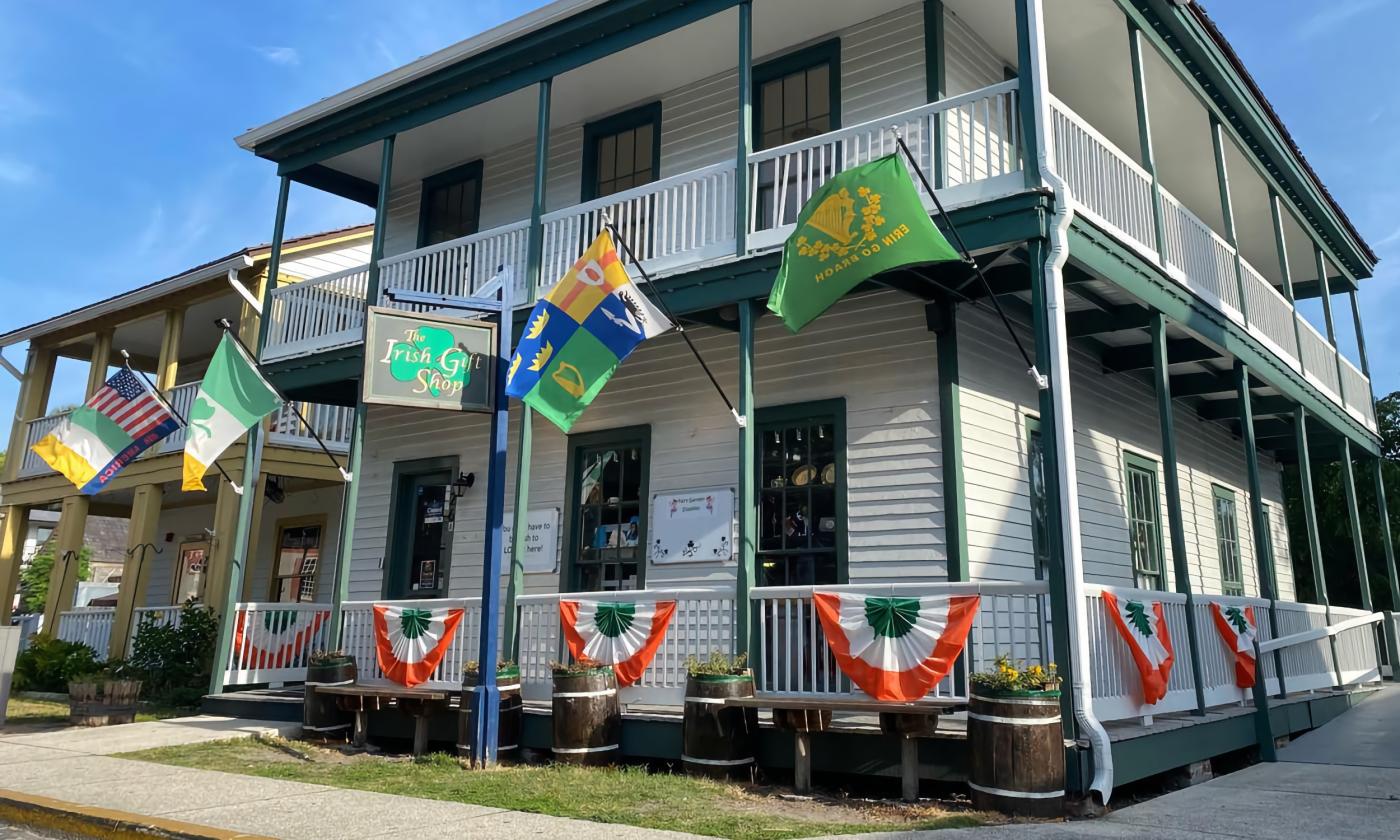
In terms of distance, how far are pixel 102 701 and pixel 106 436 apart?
11.3 ft

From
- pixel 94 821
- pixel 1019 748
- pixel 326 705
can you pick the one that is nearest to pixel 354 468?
pixel 326 705

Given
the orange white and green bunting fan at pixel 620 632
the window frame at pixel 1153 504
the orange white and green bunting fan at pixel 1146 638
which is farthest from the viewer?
the window frame at pixel 1153 504

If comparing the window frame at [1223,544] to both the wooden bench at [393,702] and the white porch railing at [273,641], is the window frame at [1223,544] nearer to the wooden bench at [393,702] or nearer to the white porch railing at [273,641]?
the wooden bench at [393,702]

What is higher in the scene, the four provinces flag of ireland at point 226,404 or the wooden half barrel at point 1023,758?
the four provinces flag of ireland at point 226,404

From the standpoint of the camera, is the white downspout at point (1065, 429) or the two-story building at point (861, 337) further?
the two-story building at point (861, 337)

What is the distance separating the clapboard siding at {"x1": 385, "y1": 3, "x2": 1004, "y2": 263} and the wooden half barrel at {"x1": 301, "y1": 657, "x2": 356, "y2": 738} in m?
6.31

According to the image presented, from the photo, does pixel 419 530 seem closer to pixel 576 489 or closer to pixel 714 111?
pixel 576 489

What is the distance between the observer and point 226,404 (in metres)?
11.7

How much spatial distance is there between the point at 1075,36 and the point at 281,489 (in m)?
13.7

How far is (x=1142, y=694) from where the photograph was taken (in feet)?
26.0

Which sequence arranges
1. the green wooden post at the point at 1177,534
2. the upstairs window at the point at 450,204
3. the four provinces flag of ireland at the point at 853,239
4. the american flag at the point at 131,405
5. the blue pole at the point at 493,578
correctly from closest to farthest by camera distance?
the four provinces flag of ireland at the point at 853,239, the blue pole at the point at 493,578, the green wooden post at the point at 1177,534, the american flag at the point at 131,405, the upstairs window at the point at 450,204

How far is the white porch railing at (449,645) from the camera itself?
10188 millimetres

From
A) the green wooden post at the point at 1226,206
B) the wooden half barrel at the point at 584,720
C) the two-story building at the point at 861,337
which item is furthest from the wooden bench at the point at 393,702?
the green wooden post at the point at 1226,206

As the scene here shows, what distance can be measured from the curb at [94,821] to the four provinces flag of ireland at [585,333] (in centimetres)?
379
